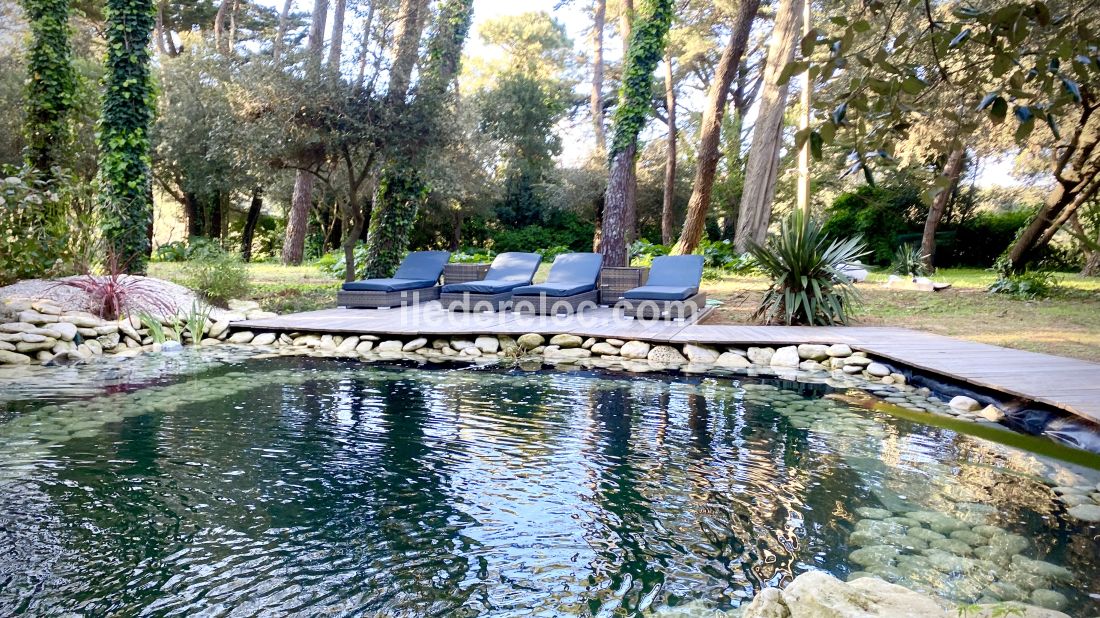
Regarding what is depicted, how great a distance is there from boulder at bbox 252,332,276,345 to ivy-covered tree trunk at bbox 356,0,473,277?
12.7 ft

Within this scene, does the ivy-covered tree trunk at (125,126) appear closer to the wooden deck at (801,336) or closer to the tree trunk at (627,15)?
the wooden deck at (801,336)

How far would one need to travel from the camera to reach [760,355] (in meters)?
7.52

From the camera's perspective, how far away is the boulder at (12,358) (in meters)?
6.89

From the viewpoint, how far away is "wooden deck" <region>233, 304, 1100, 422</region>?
538cm

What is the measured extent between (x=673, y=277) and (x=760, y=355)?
8.13 ft

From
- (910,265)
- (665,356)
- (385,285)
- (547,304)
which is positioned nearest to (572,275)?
(547,304)

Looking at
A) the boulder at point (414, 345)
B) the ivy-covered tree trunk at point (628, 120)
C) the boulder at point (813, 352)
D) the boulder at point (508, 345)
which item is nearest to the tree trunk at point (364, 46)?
the boulder at point (414, 345)

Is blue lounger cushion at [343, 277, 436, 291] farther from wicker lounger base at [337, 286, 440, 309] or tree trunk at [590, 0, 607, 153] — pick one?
tree trunk at [590, 0, 607, 153]

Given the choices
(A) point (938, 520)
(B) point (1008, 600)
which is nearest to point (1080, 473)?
(A) point (938, 520)

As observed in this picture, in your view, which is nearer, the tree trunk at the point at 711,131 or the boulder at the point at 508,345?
the boulder at the point at 508,345

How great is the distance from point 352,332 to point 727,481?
5.27 m

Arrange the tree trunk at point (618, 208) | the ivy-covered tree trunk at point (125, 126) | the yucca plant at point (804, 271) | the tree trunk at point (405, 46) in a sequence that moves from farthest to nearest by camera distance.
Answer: the tree trunk at point (618, 208), the tree trunk at point (405, 46), the ivy-covered tree trunk at point (125, 126), the yucca plant at point (804, 271)

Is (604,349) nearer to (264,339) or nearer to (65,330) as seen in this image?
(264,339)

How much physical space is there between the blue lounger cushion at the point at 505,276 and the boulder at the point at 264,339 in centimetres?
260
